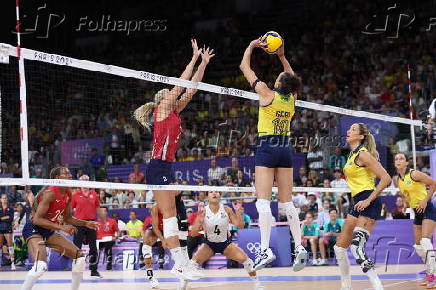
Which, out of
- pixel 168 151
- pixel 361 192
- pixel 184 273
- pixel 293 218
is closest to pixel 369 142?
pixel 361 192

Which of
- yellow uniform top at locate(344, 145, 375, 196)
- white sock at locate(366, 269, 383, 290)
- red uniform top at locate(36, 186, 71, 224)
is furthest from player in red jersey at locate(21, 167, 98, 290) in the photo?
white sock at locate(366, 269, 383, 290)

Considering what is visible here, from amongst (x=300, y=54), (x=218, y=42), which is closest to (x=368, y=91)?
(x=300, y=54)

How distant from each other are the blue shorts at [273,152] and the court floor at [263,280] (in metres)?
2.80

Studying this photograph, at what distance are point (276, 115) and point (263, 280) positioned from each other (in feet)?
17.6

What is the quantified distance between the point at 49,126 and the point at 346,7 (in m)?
13.5

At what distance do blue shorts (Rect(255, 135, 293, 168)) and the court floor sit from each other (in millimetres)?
2795

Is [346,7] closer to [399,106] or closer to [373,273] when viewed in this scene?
[399,106]

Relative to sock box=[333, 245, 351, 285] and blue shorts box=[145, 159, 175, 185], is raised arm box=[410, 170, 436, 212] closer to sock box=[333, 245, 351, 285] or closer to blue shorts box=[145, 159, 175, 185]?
sock box=[333, 245, 351, 285]

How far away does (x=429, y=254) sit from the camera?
1066 centimetres

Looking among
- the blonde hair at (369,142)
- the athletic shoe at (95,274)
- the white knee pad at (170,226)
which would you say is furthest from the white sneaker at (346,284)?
the athletic shoe at (95,274)

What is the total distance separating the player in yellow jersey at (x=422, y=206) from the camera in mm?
10633

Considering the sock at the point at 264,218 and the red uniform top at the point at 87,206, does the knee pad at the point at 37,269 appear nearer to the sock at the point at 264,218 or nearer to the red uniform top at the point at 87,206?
the sock at the point at 264,218

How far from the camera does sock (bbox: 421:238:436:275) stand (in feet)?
34.8

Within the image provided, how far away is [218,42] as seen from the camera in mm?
30922
